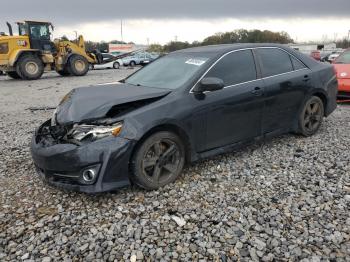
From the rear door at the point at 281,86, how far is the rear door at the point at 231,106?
179 mm

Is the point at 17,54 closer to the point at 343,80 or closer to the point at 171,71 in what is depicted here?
the point at 171,71

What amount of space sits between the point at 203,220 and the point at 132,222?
2.23 feet

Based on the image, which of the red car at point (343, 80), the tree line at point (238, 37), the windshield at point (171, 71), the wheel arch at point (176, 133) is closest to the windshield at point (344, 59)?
the red car at point (343, 80)

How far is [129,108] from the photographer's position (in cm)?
352

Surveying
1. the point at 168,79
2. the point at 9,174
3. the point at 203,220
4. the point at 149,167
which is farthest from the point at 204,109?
the point at 9,174

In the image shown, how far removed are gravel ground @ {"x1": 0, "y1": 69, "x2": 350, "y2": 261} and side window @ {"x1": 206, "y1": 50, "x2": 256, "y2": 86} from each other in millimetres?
1111

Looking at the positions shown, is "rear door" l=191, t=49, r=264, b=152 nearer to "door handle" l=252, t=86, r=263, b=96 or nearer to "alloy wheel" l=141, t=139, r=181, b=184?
"door handle" l=252, t=86, r=263, b=96

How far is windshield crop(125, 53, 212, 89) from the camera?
13.2ft

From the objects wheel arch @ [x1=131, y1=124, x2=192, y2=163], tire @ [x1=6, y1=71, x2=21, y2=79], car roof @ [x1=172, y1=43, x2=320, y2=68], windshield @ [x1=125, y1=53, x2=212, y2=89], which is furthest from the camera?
tire @ [x1=6, y1=71, x2=21, y2=79]

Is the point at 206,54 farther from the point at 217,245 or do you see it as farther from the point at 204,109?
the point at 217,245

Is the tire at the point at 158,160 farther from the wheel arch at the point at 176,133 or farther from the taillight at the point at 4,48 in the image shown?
the taillight at the point at 4,48

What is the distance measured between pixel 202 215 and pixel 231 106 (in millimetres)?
1530

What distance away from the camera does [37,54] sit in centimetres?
1717

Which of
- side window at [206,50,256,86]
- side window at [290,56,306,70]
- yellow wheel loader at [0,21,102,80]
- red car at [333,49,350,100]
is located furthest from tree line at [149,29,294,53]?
side window at [206,50,256,86]
